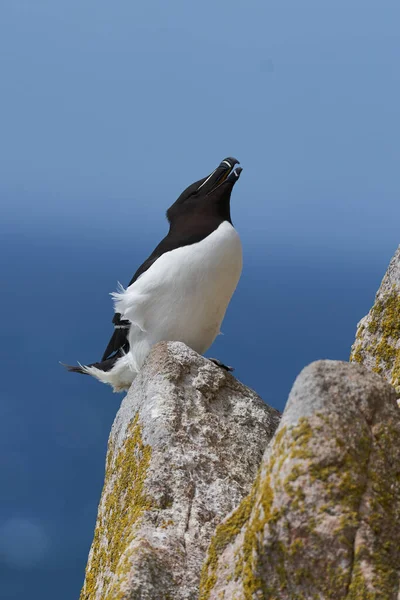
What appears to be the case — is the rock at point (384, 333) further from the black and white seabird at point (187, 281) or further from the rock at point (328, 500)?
the rock at point (328, 500)

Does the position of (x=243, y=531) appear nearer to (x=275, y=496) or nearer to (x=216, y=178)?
(x=275, y=496)

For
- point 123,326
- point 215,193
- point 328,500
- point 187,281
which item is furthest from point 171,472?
point 215,193

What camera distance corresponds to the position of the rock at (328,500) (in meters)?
3.48

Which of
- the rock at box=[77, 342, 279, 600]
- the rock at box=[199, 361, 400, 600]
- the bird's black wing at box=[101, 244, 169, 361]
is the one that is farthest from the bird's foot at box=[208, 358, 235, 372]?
the rock at box=[199, 361, 400, 600]

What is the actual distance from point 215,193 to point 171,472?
2.90 metres

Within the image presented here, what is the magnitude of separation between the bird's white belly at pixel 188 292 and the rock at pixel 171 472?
77cm

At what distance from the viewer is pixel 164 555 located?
468cm

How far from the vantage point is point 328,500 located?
3.51 metres

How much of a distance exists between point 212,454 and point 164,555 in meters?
0.94

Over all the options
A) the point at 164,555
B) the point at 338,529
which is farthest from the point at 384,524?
the point at 164,555

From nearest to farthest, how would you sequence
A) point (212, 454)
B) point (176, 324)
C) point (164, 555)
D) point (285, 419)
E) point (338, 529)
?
point (338, 529)
point (285, 419)
point (164, 555)
point (212, 454)
point (176, 324)

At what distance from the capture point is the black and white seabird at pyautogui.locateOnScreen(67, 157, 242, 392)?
22.2ft

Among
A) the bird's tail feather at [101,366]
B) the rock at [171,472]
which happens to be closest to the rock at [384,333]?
the rock at [171,472]

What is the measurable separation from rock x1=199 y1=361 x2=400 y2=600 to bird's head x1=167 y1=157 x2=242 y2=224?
359 centimetres
